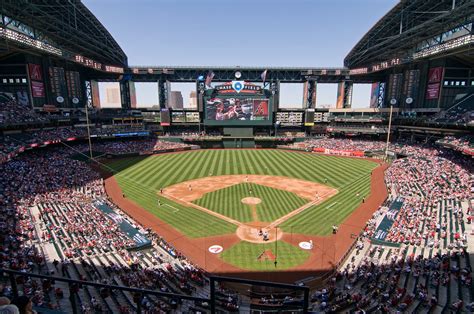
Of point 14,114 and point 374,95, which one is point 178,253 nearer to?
point 14,114

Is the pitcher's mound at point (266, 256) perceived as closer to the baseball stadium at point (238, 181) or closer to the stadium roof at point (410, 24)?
the baseball stadium at point (238, 181)

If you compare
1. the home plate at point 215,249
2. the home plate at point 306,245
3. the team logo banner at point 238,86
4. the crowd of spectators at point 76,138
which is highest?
the team logo banner at point 238,86

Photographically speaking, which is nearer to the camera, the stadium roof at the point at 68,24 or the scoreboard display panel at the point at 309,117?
the stadium roof at the point at 68,24

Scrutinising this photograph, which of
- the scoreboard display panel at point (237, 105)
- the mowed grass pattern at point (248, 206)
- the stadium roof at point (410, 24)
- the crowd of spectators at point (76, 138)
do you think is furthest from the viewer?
the scoreboard display panel at point (237, 105)

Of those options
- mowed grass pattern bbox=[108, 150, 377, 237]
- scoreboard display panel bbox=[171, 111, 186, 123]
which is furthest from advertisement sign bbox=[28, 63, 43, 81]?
scoreboard display panel bbox=[171, 111, 186, 123]

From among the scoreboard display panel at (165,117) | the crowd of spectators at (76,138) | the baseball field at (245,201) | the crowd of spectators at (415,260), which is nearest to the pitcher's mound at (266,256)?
the baseball field at (245,201)

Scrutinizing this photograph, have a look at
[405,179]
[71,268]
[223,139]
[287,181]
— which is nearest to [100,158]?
[223,139]

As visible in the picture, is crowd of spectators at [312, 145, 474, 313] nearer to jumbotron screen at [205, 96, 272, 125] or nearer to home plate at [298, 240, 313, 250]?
home plate at [298, 240, 313, 250]
